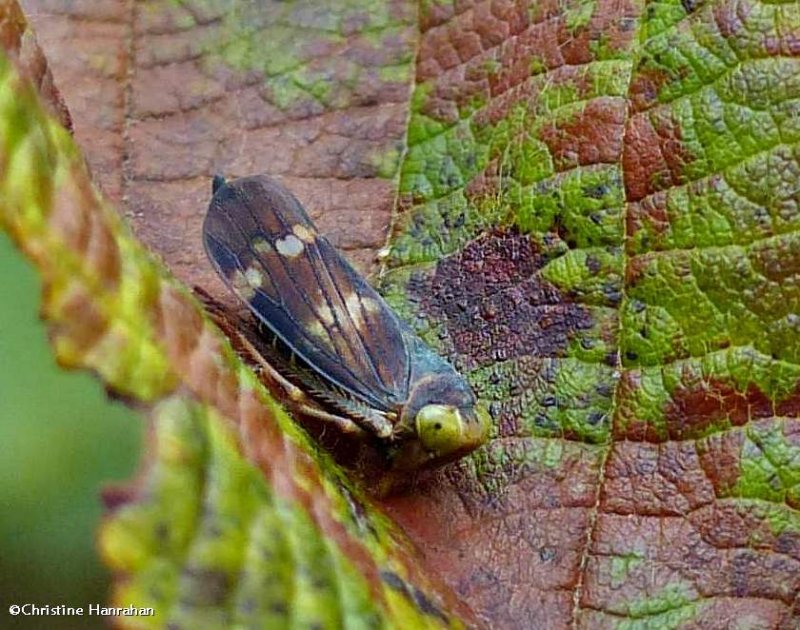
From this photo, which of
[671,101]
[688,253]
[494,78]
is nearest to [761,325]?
[688,253]

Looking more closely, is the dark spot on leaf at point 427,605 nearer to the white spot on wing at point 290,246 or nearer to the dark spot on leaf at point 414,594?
the dark spot on leaf at point 414,594

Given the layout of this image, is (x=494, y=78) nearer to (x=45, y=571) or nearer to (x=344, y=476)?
(x=344, y=476)

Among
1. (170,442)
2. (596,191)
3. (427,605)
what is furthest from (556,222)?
(170,442)

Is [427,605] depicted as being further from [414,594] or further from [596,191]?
[596,191]

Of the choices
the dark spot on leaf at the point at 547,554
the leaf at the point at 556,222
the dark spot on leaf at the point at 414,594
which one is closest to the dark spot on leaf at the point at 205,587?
the dark spot on leaf at the point at 414,594

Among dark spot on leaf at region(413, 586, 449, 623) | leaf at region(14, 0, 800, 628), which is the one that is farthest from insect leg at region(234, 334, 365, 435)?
dark spot on leaf at region(413, 586, 449, 623)

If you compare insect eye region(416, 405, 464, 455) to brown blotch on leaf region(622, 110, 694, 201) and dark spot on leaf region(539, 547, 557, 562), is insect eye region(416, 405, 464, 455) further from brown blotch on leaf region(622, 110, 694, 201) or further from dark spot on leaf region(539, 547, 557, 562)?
brown blotch on leaf region(622, 110, 694, 201)
